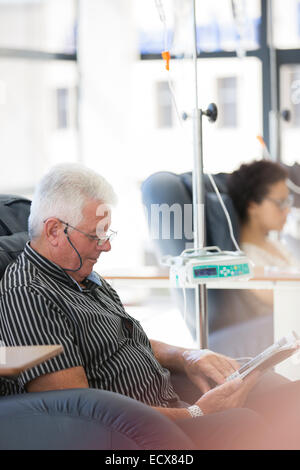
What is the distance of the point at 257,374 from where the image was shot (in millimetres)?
1664

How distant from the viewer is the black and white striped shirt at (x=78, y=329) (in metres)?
1.43

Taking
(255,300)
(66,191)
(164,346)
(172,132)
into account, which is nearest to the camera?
(66,191)

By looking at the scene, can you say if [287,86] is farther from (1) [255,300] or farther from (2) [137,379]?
(2) [137,379]

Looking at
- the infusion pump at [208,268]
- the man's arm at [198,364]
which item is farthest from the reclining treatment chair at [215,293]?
the man's arm at [198,364]

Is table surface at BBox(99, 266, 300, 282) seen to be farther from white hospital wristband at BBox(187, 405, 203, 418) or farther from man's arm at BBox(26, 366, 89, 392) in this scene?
man's arm at BBox(26, 366, 89, 392)

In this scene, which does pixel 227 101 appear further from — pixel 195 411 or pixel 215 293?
pixel 195 411

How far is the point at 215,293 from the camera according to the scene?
97.6 inches

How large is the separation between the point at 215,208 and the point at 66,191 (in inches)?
42.5

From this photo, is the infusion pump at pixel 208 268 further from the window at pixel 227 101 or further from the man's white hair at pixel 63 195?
the window at pixel 227 101

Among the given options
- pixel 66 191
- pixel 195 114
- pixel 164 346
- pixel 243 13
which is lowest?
pixel 164 346

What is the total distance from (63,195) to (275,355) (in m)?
0.59

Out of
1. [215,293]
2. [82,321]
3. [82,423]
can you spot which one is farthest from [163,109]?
[82,423]

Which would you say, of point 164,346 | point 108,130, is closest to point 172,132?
point 108,130

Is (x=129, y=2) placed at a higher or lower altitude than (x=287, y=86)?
higher
